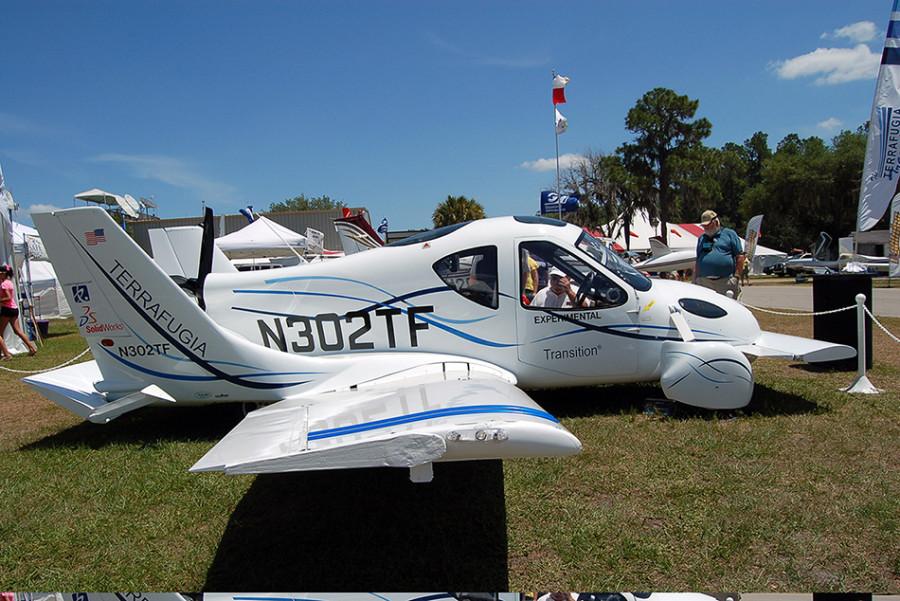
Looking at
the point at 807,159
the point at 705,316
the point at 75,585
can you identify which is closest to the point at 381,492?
the point at 75,585

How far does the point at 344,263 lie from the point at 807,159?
60.6 metres

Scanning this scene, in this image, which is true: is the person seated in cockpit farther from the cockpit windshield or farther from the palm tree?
the palm tree

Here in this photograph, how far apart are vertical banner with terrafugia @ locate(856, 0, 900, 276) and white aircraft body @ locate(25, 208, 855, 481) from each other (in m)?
10.9

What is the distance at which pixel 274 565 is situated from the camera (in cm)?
316

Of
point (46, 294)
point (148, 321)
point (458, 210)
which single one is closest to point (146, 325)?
point (148, 321)

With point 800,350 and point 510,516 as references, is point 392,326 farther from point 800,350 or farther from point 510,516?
point 800,350

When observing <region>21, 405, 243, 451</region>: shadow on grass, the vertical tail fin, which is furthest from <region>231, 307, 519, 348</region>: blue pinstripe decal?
<region>21, 405, 243, 451</region>: shadow on grass

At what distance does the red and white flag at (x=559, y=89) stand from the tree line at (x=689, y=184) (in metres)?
25.1

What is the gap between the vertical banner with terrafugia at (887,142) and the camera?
13039mm

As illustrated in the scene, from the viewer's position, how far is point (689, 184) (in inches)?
1823

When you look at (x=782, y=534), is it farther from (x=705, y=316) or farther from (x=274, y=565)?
(x=274, y=565)

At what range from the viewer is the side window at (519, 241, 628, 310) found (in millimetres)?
5137

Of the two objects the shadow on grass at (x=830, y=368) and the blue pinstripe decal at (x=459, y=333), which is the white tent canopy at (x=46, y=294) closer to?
the blue pinstripe decal at (x=459, y=333)

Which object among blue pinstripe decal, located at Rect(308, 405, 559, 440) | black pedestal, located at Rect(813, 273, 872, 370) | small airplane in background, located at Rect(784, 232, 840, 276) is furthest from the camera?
small airplane in background, located at Rect(784, 232, 840, 276)
